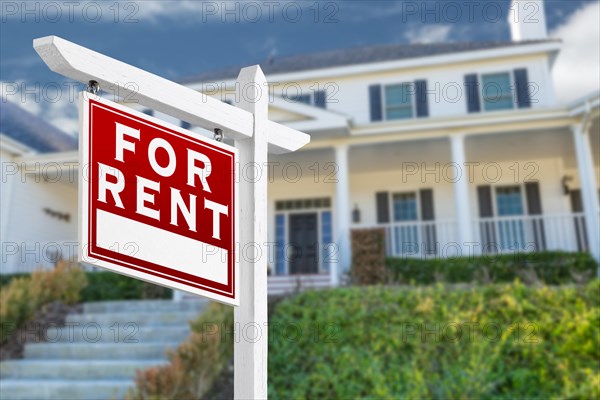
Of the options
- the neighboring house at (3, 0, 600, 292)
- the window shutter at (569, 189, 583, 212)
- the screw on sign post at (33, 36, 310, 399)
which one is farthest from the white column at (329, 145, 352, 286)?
the screw on sign post at (33, 36, 310, 399)

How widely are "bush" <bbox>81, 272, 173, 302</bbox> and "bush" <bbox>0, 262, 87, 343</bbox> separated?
100 centimetres

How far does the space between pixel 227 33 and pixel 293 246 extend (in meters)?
5.57

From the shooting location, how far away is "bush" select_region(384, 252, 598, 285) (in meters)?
9.48

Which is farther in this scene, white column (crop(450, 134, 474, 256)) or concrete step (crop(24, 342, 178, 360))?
white column (crop(450, 134, 474, 256))

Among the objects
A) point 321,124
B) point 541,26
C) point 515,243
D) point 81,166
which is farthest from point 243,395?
point 541,26

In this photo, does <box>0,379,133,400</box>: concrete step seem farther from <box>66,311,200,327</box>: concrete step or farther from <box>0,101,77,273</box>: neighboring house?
<box>0,101,77,273</box>: neighboring house

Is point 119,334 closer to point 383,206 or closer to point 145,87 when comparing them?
point 145,87

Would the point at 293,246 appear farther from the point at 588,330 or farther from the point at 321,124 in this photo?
the point at 588,330

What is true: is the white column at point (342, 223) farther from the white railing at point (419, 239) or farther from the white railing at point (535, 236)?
the white railing at point (535, 236)

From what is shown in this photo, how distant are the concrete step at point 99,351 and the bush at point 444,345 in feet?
4.72

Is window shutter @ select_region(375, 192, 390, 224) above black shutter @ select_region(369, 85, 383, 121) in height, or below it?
below

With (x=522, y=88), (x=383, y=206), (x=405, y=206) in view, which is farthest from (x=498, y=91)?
(x=383, y=206)

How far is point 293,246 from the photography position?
1375 cm

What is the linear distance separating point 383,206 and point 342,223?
9.65 ft
